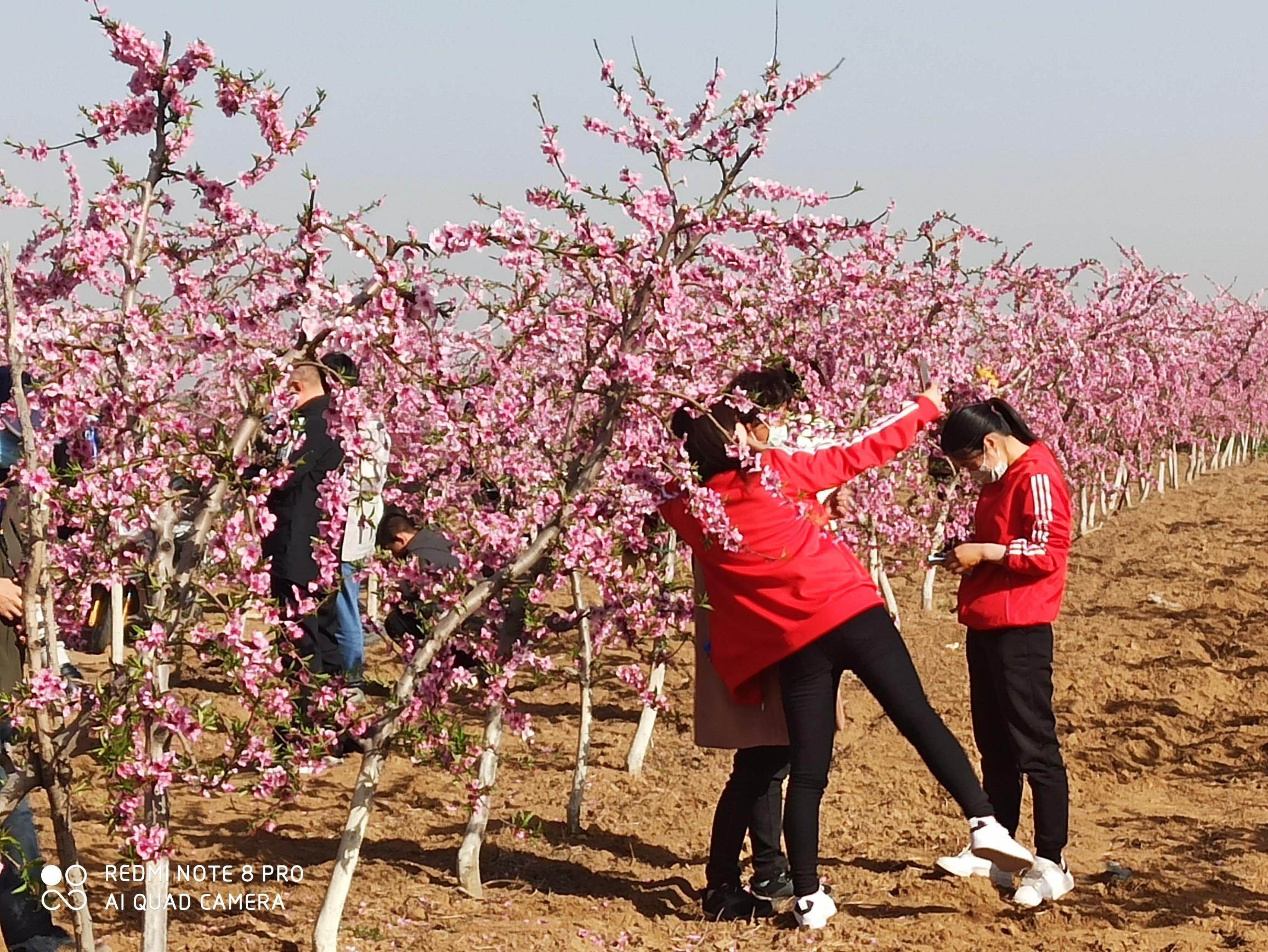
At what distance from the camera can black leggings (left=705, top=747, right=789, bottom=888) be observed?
16.2 feet

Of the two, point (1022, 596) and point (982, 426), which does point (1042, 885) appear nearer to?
point (1022, 596)

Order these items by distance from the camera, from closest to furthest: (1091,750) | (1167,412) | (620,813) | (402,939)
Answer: (402,939) → (620,813) → (1091,750) → (1167,412)

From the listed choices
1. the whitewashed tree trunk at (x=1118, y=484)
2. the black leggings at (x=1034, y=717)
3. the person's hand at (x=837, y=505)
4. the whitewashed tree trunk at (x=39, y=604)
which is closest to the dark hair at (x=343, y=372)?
the whitewashed tree trunk at (x=39, y=604)

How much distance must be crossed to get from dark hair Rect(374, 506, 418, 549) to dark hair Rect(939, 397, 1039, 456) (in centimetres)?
343

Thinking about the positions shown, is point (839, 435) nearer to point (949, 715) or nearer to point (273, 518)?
point (273, 518)

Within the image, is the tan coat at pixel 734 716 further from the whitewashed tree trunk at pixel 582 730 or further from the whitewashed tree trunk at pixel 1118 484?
the whitewashed tree trunk at pixel 1118 484

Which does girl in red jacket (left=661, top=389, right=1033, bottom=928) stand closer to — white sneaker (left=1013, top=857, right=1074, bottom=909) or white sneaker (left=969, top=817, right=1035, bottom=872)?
white sneaker (left=969, top=817, right=1035, bottom=872)

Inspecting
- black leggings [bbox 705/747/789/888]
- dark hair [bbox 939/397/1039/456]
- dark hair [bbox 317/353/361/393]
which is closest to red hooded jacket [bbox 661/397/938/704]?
black leggings [bbox 705/747/789/888]

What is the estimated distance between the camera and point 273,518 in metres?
3.62

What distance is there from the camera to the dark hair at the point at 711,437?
15.0ft

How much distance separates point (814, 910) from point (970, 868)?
1.01m

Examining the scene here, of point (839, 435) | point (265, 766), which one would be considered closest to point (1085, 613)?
point (839, 435)

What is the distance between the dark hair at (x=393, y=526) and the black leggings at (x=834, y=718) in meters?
3.49

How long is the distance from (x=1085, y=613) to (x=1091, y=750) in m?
3.73
